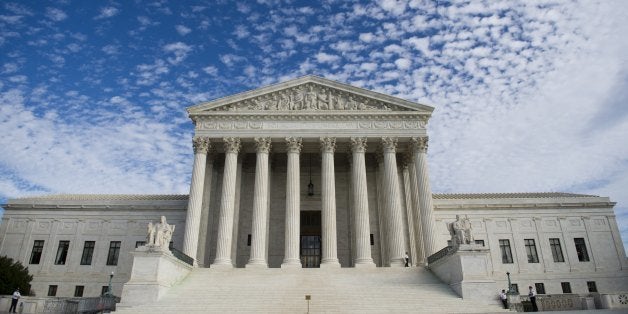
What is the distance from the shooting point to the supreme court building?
108 ft

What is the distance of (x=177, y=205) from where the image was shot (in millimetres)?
41156

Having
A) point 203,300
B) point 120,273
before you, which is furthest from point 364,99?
point 120,273

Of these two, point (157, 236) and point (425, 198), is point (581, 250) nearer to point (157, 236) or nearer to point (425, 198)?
point (425, 198)

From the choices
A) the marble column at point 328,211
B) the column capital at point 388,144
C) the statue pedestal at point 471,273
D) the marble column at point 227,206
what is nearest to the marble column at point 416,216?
the column capital at point 388,144

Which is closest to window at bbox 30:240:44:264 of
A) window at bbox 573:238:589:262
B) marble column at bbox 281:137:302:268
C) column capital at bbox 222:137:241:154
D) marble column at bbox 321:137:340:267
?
column capital at bbox 222:137:241:154

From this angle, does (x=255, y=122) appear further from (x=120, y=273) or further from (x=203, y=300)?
(x=120, y=273)

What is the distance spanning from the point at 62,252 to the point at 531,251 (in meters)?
43.2

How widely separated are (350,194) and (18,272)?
25809mm

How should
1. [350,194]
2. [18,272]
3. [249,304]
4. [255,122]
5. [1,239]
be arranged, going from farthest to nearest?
[1,239]
[350,194]
[255,122]
[18,272]
[249,304]

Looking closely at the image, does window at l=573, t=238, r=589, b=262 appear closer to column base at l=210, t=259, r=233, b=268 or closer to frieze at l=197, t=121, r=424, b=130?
frieze at l=197, t=121, r=424, b=130

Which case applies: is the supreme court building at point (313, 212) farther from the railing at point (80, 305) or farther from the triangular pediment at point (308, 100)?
the railing at point (80, 305)

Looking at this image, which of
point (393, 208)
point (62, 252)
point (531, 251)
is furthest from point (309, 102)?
point (62, 252)

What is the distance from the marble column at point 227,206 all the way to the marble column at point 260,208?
1686mm

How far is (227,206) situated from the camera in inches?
1297
